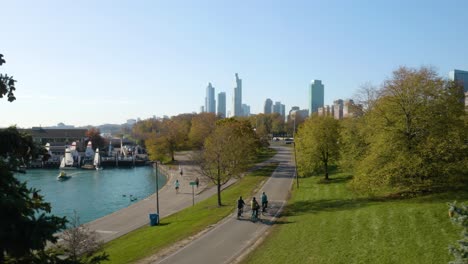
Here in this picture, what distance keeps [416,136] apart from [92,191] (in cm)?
4562

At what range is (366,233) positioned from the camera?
17203 mm

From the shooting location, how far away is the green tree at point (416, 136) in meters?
23.2

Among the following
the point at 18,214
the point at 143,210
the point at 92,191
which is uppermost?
the point at 18,214

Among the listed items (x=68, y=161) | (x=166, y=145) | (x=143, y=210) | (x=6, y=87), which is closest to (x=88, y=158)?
(x=68, y=161)

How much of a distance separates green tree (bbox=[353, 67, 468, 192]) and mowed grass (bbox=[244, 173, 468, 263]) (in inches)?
50.8

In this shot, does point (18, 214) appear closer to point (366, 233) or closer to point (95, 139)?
point (366, 233)

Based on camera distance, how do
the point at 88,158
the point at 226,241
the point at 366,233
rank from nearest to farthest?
the point at 366,233 < the point at 226,241 < the point at 88,158

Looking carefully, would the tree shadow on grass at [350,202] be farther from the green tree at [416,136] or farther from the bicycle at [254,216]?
the bicycle at [254,216]

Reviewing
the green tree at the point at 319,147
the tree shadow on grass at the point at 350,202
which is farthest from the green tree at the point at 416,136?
the green tree at the point at 319,147

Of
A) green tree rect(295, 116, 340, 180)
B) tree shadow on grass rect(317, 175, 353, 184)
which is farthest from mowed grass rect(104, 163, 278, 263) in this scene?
tree shadow on grass rect(317, 175, 353, 184)

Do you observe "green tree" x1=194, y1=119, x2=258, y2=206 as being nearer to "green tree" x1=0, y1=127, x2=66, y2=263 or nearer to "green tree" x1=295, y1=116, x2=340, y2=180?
"green tree" x1=295, y1=116, x2=340, y2=180

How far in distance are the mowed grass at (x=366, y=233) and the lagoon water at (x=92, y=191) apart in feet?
73.5

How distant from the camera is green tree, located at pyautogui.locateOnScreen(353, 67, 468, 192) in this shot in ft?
76.0

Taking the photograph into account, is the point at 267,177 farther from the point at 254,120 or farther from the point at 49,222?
the point at 254,120
